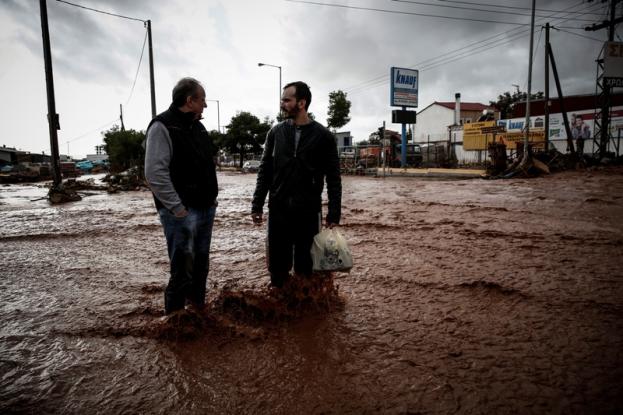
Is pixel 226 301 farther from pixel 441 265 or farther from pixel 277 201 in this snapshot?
pixel 441 265

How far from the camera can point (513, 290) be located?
11.2 ft

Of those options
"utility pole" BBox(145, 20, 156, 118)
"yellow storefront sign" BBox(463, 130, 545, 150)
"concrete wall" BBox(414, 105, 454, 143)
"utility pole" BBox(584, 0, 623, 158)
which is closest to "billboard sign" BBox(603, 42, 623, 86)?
"utility pole" BBox(584, 0, 623, 158)

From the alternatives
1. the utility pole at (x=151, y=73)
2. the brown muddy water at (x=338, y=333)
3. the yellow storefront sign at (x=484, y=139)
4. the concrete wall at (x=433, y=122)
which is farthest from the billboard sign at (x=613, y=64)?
the concrete wall at (x=433, y=122)

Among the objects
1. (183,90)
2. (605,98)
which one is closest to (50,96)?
(183,90)

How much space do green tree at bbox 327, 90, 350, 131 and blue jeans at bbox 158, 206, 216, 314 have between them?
146ft

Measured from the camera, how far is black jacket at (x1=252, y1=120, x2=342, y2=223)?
2842 millimetres

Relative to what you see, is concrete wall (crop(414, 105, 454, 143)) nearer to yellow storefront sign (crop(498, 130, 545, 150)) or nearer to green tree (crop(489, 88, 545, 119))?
green tree (crop(489, 88, 545, 119))

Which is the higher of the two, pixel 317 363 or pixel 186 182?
pixel 186 182

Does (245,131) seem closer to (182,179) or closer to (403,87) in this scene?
(403,87)

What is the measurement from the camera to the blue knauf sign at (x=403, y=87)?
27734mm

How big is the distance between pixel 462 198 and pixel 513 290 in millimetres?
7729

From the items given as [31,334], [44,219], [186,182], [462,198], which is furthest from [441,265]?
[44,219]

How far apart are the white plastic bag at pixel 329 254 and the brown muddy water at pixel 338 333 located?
0.41m

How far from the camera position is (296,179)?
9.31 ft
